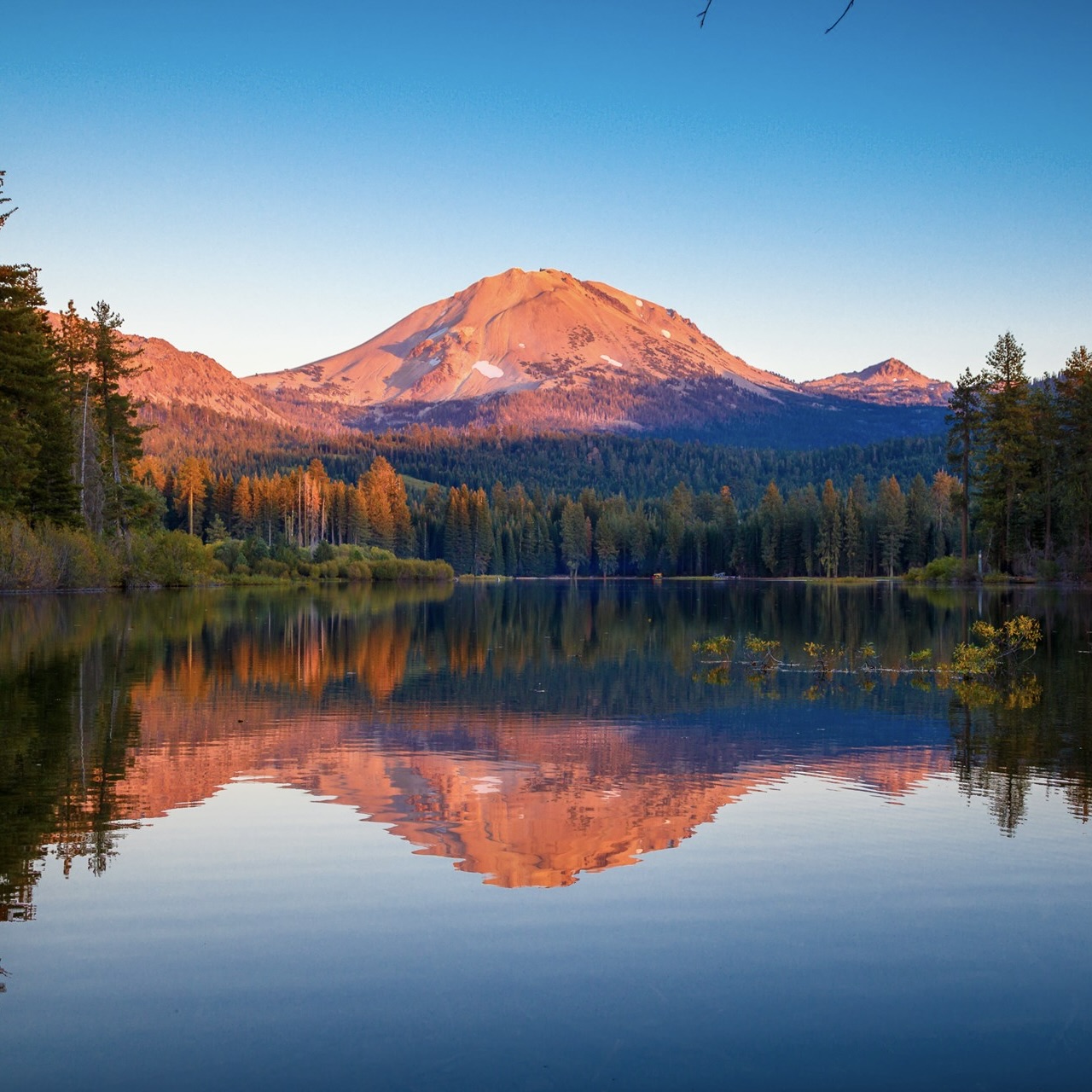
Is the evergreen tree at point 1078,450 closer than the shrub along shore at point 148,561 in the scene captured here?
No

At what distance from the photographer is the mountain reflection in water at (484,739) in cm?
1109

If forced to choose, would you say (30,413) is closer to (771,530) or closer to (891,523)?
(891,523)


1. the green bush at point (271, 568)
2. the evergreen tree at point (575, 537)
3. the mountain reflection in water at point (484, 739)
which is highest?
the evergreen tree at point (575, 537)

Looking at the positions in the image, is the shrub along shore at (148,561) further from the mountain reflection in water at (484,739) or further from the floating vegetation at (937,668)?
the floating vegetation at (937,668)

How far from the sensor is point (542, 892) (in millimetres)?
8938

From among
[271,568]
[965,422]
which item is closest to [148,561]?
[271,568]

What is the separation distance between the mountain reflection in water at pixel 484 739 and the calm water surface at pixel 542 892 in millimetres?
82

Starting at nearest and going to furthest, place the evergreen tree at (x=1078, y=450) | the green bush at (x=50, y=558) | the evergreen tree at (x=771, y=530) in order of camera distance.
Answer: the green bush at (x=50, y=558)
the evergreen tree at (x=1078, y=450)
the evergreen tree at (x=771, y=530)

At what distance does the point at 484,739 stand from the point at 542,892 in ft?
25.5

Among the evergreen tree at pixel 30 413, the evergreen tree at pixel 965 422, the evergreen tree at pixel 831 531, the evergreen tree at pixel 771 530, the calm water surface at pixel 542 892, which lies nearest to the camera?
A: the calm water surface at pixel 542 892

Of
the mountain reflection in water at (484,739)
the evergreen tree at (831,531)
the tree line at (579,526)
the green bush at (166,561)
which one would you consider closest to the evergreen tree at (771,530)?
the tree line at (579,526)

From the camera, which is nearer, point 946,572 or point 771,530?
point 946,572

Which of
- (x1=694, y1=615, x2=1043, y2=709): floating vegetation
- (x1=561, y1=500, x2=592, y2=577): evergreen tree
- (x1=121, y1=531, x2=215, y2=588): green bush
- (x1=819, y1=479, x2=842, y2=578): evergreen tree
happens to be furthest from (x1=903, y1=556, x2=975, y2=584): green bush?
(x1=561, y1=500, x2=592, y2=577): evergreen tree

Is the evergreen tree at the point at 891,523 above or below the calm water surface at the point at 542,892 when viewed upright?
above
